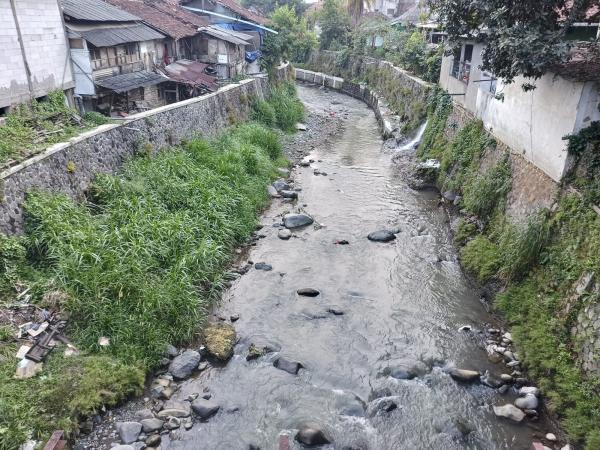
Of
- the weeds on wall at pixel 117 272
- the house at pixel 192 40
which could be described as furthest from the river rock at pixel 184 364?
the house at pixel 192 40

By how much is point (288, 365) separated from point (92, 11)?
18.4 metres

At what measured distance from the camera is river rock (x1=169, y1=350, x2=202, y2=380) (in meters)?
9.80

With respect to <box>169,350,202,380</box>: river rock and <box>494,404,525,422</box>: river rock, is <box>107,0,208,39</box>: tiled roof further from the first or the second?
<box>494,404,525,422</box>: river rock

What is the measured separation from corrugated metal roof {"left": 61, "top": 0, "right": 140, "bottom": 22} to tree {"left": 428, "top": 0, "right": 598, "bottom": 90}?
15072 mm

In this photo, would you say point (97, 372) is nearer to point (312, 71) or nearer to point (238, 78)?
point (238, 78)

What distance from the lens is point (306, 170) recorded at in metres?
23.5

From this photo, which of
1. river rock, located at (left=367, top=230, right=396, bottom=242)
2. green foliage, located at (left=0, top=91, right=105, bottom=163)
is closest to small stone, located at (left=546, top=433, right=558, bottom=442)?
river rock, located at (left=367, top=230, right=396, bottom=242)

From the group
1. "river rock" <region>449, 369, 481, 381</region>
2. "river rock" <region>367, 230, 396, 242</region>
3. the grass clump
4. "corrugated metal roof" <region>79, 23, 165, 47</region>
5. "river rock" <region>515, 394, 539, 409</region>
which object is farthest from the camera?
the grass clump

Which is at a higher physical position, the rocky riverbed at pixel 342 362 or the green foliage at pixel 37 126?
the green foliage at pixel 37 126

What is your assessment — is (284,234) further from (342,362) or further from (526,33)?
(526,33)

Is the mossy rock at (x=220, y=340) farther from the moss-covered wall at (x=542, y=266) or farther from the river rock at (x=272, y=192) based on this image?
the river rock at (x=272, y=192)

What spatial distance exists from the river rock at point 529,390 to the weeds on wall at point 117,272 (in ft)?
25.3

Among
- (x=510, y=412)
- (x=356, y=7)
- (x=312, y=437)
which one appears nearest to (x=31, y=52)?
(x=312, y=437)

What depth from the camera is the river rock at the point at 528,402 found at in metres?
8.96
